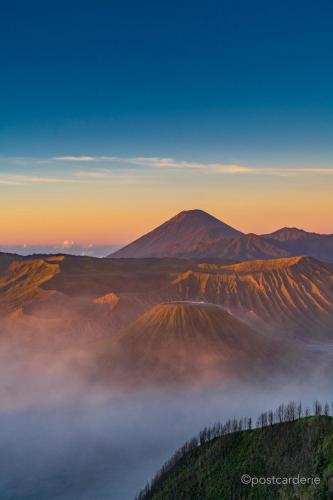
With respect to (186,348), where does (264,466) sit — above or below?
above

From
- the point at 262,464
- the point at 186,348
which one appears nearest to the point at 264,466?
the point at 262,464

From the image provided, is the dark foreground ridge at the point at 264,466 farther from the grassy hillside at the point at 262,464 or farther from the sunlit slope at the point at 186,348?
the sunlit slope at the point at 186,348

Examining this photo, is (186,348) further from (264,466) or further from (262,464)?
(264,466)

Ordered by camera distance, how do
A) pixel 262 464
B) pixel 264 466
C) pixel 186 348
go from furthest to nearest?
pixel 186 348
pixel 262 464
pixel 264 466

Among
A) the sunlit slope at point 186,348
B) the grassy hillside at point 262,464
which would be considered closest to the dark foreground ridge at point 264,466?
the grassy hillside at point 262,464

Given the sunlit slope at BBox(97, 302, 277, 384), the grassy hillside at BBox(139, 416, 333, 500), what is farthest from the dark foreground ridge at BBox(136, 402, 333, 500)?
the sunlit slope at BBox(97, 302, 277, 384)

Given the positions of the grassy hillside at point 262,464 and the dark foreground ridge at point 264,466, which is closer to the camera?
the dark foreground ridge at point 264,466

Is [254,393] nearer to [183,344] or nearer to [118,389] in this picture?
[183,344]
